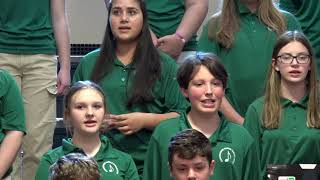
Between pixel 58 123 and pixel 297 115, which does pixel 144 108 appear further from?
pixel 58 123

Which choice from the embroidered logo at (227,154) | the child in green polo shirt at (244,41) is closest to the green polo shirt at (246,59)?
the child in green polo shirt at (244,41)

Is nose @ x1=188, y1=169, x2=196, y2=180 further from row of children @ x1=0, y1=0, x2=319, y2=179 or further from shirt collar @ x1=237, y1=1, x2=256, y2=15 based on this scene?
shirt collar @ x1=237, y1=1, x2=256, y2=15

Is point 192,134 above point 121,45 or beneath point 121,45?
beneath

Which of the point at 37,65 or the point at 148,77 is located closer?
the point at 148,77

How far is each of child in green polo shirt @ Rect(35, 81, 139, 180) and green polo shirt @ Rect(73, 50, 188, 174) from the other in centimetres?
23

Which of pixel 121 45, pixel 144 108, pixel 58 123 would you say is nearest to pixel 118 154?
pixel 144 108

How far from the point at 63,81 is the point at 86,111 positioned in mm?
760

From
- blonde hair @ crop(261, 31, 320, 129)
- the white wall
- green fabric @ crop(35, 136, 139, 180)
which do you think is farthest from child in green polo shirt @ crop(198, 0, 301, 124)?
the white wall

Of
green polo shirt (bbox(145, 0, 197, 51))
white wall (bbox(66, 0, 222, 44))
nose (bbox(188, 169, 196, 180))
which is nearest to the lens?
nose (bbox(188, 169, 196, 180))

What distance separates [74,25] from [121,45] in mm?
2233

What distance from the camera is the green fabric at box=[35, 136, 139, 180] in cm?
416

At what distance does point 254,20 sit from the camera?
4906mm

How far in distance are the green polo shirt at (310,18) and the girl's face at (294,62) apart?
2.23 feet

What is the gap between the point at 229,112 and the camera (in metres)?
4.68
